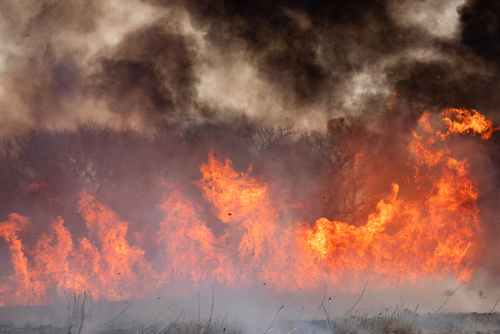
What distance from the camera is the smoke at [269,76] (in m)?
14.7

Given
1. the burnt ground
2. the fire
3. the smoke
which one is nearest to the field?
the burnt ground

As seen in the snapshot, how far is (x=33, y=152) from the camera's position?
17.0 metres

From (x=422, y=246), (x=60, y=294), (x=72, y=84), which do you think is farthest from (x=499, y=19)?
(x=60, y=294)

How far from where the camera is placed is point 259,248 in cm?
1405

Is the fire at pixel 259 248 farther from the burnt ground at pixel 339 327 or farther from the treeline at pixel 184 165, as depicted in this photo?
the burnt ground at pixel 339 327

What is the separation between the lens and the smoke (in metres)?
14.7

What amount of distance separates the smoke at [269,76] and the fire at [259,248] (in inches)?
36.1

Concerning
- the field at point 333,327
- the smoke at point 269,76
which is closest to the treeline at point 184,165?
the smoke at point 269,76

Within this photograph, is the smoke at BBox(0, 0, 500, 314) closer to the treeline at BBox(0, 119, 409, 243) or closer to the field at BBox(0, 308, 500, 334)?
the treeline at BBox(0, 119, 409, 243)

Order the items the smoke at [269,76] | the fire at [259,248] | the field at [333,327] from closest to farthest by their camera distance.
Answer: the field at [333,327], the fire at [259,248], the smoke at [269,76]

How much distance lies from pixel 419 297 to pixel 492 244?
4400mm

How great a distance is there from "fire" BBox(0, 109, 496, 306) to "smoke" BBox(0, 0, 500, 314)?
0.92 meters

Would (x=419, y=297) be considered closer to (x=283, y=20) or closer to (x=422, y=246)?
(x=422, y=246)

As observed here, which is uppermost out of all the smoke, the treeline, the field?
the smoke
